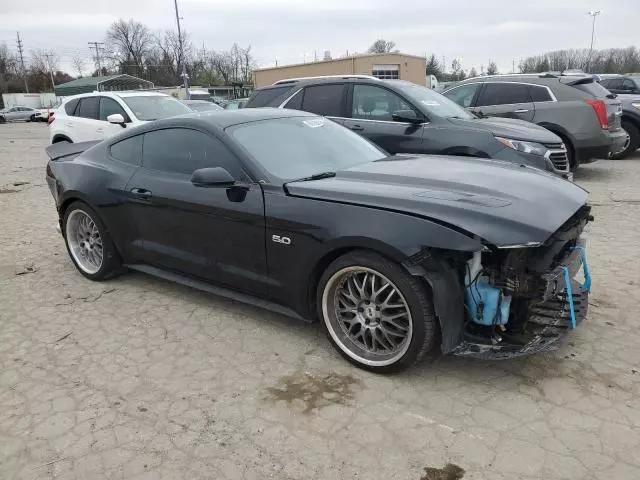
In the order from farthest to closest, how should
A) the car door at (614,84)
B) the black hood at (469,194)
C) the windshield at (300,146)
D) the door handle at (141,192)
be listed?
the car door at (614,84)
the door handle at (141,192)
the windshield at (300,146)
the black hood at (469,194)

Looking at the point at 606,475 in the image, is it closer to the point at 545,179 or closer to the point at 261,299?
the point at 545,179

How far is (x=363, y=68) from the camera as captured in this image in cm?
3384

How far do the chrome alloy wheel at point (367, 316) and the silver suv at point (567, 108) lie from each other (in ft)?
20.9

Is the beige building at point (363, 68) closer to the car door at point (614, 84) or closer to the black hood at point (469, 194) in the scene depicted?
the car door at point (614, 84)

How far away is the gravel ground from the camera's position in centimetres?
254

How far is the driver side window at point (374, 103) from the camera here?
23.2ft

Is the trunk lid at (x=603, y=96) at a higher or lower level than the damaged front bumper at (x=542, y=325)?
higher

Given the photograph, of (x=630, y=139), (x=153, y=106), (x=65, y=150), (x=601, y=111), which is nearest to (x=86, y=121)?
(x=153, y=106)

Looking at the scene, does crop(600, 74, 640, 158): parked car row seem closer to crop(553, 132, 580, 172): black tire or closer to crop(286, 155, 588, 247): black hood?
crop(553, 132, 580, 172): black tire

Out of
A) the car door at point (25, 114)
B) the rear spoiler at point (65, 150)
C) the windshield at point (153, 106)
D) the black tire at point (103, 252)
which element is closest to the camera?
the black tire at point (103, 252)

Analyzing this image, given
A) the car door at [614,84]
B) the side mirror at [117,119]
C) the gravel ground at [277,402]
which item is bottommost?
the gravel ground at [277,402]

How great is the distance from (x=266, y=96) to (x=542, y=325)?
6260 mm

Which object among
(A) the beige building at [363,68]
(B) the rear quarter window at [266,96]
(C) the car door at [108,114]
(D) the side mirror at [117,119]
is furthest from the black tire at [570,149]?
(A) the beige building at [363,68]

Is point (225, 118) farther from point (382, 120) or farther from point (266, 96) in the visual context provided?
point (266, 96)
